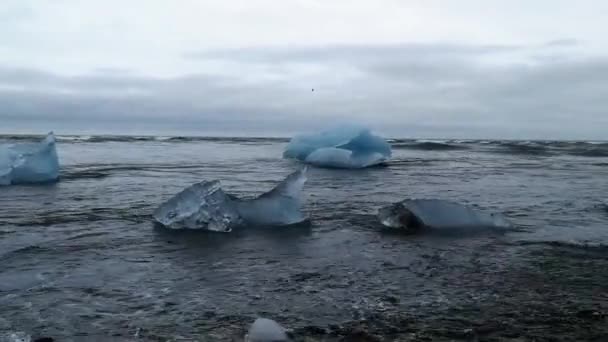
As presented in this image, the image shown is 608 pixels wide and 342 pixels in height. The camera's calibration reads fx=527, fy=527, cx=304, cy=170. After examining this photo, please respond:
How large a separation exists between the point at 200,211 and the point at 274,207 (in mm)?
859

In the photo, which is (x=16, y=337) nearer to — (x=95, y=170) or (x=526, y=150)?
(x=95, y=170)

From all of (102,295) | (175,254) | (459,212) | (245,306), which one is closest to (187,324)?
(245,306)

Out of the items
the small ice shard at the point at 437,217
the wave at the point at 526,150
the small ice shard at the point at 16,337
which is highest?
the wave at the point at 526,150

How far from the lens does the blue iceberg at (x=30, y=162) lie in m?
9.87

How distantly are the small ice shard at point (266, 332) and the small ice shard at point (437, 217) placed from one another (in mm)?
3269

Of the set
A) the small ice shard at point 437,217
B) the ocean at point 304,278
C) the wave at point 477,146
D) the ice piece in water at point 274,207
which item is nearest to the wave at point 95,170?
the ocean at point 304,278

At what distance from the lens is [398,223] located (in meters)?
5.83

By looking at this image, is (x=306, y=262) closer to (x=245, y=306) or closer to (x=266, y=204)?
(x=245, y=306)

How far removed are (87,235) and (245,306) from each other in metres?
2.65

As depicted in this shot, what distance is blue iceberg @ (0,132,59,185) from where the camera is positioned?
388 inches

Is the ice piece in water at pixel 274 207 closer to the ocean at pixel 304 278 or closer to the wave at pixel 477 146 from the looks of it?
the ocean at pixel 304 278

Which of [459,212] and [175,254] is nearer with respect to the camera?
[175,254]

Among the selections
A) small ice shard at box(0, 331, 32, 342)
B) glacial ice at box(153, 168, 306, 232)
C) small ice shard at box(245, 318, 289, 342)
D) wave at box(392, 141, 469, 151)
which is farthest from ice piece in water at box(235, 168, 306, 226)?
wave at box(392, 141, 469, 151)

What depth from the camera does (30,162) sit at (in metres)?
9.95
